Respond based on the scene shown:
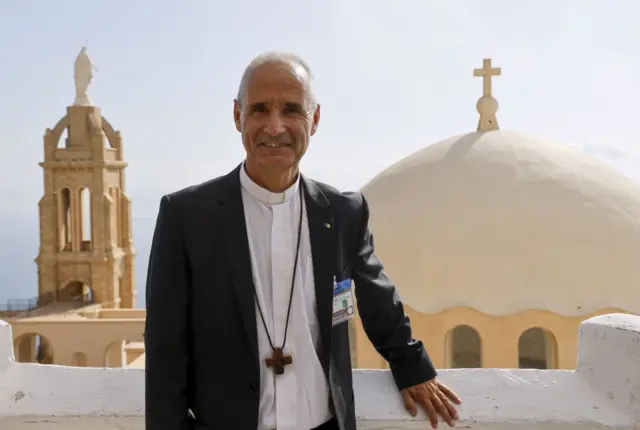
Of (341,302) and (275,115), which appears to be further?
(341,302)

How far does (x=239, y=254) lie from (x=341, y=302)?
36cm

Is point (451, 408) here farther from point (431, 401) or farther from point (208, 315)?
point (208, 315)

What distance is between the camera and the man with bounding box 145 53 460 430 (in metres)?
1.82

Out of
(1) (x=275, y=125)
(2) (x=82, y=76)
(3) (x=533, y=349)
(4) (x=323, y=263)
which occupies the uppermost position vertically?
(2) (x=82, y=76)

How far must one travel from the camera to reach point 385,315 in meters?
2.13

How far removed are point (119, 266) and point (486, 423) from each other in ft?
78.1

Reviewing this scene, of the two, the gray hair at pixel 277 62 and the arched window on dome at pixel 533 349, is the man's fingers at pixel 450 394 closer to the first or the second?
the gray hair at pixel 277 62

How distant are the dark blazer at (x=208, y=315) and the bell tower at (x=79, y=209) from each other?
74.4 feet

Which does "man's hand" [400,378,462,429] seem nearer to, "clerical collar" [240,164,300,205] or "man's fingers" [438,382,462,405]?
"man's fingers" [438,382,462,405]

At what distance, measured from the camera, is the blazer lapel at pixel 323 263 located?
1924 mm

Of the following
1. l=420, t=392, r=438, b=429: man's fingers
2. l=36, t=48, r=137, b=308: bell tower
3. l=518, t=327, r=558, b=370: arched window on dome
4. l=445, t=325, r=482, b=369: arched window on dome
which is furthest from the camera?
l=36, t=48, r=137, b=308: bell tower

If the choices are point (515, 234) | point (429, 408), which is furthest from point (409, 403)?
point (515, 234)

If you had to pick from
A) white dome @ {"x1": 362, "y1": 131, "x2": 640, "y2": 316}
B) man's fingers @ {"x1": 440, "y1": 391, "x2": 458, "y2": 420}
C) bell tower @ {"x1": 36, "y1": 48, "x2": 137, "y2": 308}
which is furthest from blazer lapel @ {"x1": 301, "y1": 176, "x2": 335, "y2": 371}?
bell tower @ {"x1": 36, "y1": 48, "x2": 137, "y2": 308}

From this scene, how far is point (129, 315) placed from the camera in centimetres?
2128
